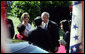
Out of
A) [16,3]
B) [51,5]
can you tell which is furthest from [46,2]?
[16,3]

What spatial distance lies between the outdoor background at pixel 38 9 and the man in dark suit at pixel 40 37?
116 millimetres

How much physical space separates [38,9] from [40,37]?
653 mm

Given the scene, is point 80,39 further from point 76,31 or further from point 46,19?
point 46,19

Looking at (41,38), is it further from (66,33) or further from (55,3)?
(55,3)

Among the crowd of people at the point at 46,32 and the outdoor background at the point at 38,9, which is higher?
the outdoor background at the point at 38,9

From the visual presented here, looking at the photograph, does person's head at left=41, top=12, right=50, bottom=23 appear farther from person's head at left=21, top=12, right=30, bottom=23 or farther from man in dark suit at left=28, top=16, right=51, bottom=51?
person's head at left=21, top=12, right=30, bottom=23

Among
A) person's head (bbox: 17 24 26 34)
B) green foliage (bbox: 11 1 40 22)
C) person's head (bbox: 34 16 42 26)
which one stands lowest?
person's head (bbox: 17 24 26 34)

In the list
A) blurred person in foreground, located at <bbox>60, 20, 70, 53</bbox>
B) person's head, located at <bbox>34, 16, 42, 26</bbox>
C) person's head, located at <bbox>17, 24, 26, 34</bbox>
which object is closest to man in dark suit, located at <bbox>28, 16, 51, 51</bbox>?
person's head, located at <bbox>34, 16, 42, 26</bbox>

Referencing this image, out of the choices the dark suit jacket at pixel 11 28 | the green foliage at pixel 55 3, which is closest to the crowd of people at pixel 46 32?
the dark suit jacket at pixel 11 28

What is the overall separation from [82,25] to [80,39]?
1.09 ft

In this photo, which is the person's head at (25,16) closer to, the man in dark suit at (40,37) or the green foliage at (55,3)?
the man in dark suit at (40,37)

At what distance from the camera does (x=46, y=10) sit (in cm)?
867

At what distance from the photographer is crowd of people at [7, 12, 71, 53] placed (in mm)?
8680

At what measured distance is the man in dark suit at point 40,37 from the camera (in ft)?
28.5
